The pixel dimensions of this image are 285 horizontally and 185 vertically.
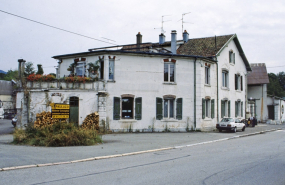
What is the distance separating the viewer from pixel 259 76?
45.8 m

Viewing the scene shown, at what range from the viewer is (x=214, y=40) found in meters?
31.3

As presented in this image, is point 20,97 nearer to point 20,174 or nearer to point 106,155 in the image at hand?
point 106,155

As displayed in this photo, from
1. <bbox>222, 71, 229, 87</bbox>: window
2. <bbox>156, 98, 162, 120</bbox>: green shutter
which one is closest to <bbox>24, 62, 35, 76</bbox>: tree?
<bbox>156, 98, 162, 120</bbox>: green shutter

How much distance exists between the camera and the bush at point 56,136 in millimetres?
14312

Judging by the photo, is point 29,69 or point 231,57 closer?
point 29,69

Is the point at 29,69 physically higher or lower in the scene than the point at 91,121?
higher

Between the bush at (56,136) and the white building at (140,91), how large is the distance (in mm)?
6957

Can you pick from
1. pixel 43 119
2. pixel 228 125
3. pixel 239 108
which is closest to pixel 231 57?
pixel 239 108

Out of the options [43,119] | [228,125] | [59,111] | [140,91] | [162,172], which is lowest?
[162,172]

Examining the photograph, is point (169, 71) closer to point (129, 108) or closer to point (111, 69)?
point (129, 108)

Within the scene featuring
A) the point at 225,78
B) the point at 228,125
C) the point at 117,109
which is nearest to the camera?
the point at 117,109

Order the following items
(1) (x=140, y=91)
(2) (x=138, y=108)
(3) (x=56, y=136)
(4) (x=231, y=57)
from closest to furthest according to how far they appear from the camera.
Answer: (3) (x=56, y=136) → (2) (x=138, y=108) → (1) (x=140, y=91) → (4) (x=231, y=57)

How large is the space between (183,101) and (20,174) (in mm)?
18503

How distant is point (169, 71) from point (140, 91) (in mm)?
3289
